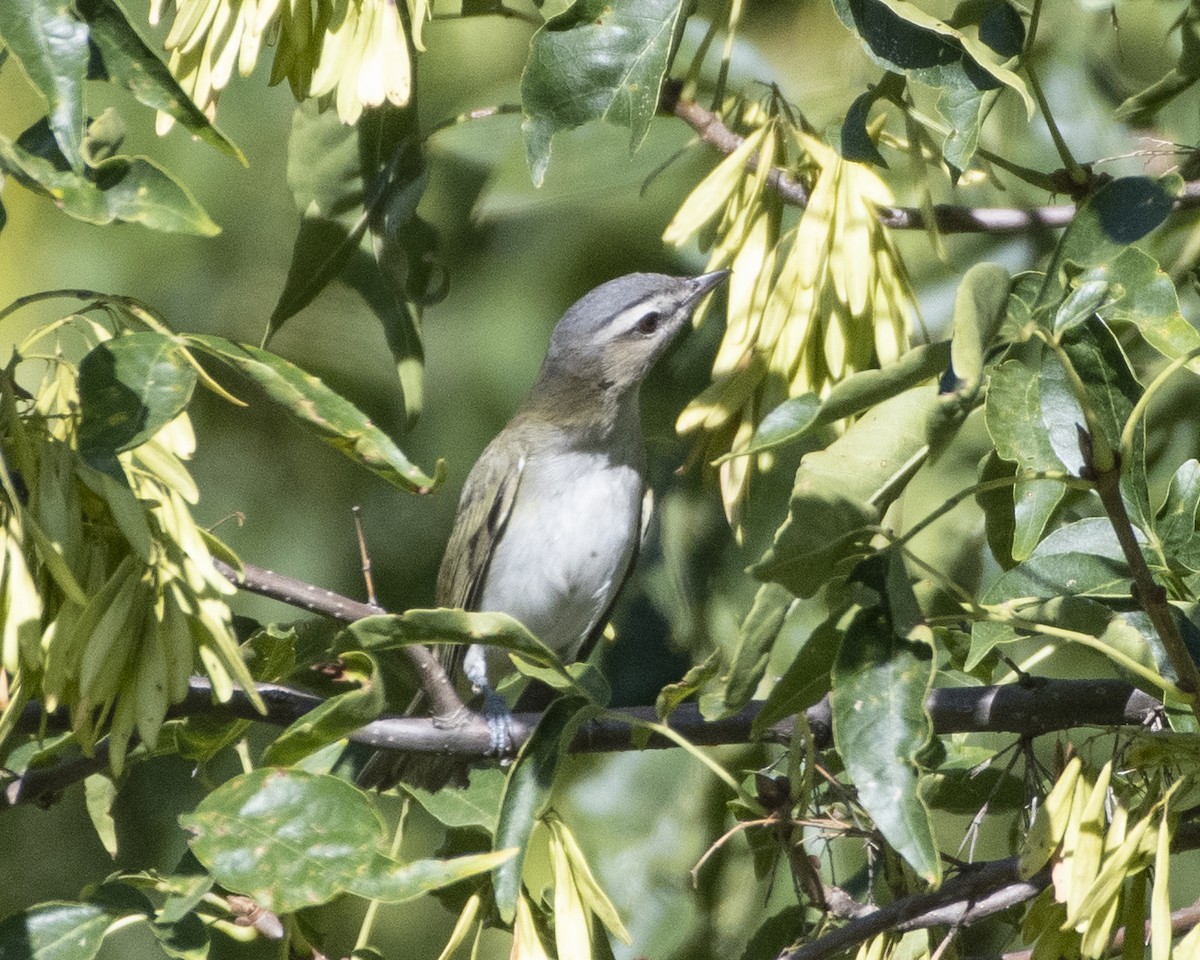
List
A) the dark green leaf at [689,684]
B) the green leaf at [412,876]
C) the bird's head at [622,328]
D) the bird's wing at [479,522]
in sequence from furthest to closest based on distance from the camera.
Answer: the bird's wing at [479,522], the bird's head at [622,328], the dark green leaf at [689,684], the green leaf at [412,876]

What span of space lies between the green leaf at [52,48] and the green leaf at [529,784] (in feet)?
2.13

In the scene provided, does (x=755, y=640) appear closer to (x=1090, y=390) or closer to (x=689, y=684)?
(x=689, y=684)

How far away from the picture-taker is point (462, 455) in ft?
11.3

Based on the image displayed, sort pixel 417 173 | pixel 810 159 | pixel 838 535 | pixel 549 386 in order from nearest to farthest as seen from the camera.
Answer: pixel 838 535, pixel 810 159, pixel 417 173, pixel 549 386

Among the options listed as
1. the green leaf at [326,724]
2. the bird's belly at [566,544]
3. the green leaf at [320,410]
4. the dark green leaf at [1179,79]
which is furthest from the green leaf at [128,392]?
the bird's belly at [566,544]

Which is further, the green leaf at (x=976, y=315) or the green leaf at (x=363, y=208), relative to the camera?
the green leaf at (x=363, y=208)

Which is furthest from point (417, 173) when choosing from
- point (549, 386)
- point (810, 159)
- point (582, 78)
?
point (549, 386)

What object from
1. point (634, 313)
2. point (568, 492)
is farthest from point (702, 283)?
point (568, 492)

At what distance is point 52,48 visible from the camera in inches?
42.7

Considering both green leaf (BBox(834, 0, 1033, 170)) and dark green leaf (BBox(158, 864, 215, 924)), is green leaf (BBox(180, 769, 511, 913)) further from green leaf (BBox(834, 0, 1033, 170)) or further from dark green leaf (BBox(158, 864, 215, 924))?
green leaf (BBox(834, 0, 1033, 170))

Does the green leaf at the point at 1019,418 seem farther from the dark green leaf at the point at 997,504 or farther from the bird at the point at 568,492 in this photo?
the bird at the point at 568,492

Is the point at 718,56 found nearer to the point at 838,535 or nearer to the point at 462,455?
the point at 462,455

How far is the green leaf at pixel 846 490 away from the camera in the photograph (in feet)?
3.52

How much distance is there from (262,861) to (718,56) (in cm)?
210
